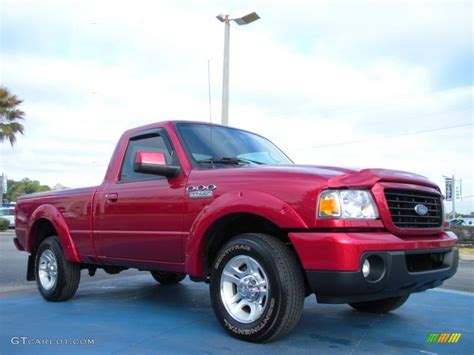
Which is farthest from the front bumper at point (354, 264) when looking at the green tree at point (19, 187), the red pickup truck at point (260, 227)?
the green tree at point (19, 187)

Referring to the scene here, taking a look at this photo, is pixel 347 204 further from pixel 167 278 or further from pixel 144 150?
pixel 167 278

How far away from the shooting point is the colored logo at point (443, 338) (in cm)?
412

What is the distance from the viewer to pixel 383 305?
16.7 feet

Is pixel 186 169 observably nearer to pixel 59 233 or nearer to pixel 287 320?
pixel 287 320

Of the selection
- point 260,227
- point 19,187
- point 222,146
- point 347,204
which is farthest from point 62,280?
point 19,187

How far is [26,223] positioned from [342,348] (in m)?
4.55

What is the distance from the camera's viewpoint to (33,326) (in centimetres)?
461

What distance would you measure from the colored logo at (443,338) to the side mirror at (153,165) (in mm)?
2580

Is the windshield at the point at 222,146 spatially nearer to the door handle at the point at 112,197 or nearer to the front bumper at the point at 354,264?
the door handle at the point at 112,197

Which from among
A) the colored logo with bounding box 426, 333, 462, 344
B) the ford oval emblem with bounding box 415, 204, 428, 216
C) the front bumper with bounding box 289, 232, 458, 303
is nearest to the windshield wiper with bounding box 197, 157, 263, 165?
the front bumper with bounding box 289, 232, 458, 303

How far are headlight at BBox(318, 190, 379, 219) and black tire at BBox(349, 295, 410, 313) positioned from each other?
5.58ft

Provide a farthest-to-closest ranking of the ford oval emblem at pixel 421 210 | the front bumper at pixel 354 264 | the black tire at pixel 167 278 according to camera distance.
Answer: the black tire at pixel 167 278 → the ford oval emblem at pixel 421 210 → the front bumper at pixel 354 264

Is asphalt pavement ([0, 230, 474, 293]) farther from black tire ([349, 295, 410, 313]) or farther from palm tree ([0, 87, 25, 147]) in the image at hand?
palm tree ([0, 87, 25, 147])

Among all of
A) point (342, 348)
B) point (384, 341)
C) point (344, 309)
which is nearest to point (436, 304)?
point (344, 309)
